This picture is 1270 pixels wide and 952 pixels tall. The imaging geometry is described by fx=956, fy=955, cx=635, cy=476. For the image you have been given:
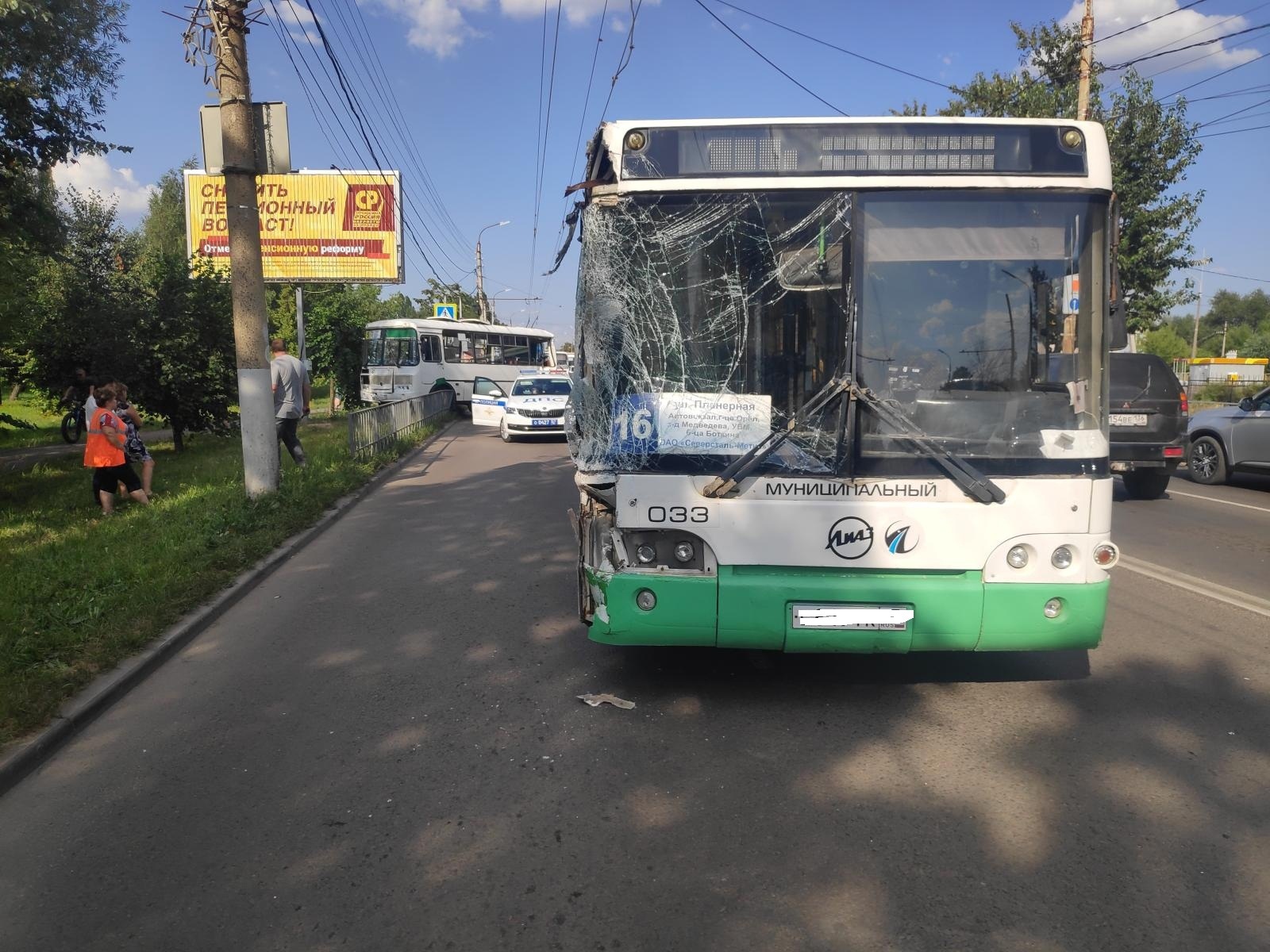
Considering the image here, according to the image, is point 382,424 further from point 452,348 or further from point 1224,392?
point 1224,392

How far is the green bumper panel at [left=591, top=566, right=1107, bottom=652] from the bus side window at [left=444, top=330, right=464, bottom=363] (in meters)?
28.5

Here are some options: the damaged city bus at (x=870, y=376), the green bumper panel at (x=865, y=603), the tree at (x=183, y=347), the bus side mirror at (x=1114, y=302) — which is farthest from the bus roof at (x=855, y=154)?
the tree at (x=183, y=347)

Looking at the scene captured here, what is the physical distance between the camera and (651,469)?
4.57 m

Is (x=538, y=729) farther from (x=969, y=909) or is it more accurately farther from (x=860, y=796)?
(x=969, y=909)

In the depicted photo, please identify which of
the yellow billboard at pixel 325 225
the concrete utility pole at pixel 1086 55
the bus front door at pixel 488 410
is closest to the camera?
the concrete utility pole at pixel 1086 55

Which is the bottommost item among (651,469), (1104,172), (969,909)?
(969,909)

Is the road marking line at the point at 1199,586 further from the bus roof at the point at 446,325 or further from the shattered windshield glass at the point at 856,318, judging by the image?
the bus roof at the point at 446,325

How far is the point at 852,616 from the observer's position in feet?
14.9

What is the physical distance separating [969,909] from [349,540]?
25.9ft

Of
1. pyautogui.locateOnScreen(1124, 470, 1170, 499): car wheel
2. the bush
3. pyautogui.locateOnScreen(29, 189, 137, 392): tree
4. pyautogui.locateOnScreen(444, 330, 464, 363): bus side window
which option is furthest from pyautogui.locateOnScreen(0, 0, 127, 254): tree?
the bush

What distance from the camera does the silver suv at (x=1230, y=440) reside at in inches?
521

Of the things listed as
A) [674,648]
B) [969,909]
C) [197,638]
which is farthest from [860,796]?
[197,638]

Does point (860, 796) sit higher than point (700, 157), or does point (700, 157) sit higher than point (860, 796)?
point (700, 157)

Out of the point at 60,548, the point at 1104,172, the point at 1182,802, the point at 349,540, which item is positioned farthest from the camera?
the point at 349,540
